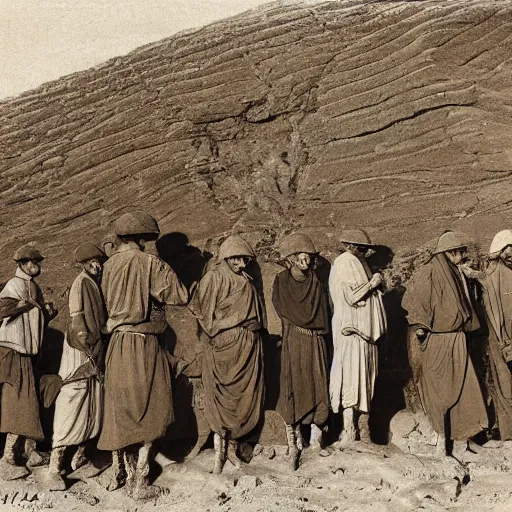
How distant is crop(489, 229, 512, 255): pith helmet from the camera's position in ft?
35.0

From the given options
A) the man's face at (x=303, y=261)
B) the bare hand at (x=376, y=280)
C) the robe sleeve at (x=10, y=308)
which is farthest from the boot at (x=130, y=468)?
the bare hand at (x=376, y=280)

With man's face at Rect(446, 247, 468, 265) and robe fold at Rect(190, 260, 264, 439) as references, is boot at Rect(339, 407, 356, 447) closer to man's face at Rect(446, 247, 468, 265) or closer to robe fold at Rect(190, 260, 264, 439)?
robe fold at Rect(190, 260, 264, 439)

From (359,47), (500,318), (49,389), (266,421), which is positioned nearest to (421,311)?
(500,318)

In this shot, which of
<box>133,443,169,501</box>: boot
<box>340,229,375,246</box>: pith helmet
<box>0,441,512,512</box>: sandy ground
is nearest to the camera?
<box>0,441,512,512</box>: sandy ground

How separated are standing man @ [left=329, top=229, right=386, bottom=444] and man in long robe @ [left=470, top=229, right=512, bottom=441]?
2.97ft

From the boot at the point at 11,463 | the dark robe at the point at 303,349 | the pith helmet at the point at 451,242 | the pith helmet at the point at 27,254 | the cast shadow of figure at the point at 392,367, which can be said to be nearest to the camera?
the boot at the point at 11,463

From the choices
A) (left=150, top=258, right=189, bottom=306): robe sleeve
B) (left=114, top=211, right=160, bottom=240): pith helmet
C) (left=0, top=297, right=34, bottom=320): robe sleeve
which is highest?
(left=114, top=211, right=160, bottom=240): pith helmet

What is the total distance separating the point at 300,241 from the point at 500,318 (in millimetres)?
1740

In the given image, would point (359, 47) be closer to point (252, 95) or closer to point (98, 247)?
point (252, 95)

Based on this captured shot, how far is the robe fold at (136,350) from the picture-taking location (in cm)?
1002

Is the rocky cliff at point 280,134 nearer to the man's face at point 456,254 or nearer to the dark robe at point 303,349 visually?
the man's face at point 456,254

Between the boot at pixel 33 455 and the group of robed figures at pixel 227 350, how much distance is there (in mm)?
11

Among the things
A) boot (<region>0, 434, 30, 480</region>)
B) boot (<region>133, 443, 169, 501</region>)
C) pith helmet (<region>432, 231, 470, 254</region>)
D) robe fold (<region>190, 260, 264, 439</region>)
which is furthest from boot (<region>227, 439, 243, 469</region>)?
pith helmet (<region>432, 231, 470, 254</region>)

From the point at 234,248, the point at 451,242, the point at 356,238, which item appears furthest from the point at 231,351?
the point at 451,242
